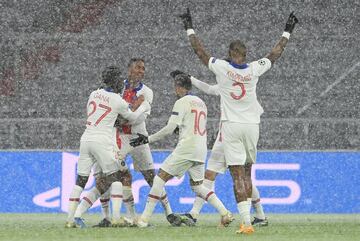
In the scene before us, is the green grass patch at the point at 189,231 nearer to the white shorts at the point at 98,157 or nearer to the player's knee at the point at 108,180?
the player's knee at the point at 108,180

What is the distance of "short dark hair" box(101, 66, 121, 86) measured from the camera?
11734 millimetres

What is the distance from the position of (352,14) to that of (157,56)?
14.2ft

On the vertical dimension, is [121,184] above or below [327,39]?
below

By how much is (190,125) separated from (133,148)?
81 cm

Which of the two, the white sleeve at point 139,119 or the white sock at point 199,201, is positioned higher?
the white sleeve at point 139,119

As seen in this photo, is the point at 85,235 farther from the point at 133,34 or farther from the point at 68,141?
the point at 133,34

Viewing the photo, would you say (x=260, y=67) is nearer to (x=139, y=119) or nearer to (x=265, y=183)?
(x=139, y=119)

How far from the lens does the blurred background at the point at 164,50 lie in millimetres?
21078

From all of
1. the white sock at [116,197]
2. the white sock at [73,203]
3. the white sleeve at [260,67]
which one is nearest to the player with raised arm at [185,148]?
the white sock at [116,197]

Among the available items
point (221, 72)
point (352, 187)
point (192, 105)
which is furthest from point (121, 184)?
point (352, 187)

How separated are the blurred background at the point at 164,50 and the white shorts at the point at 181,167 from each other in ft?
21.7

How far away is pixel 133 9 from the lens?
23406 millimetres

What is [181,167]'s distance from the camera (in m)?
12.4

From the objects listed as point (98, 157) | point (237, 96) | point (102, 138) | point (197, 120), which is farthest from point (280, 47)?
point (98, 157)
